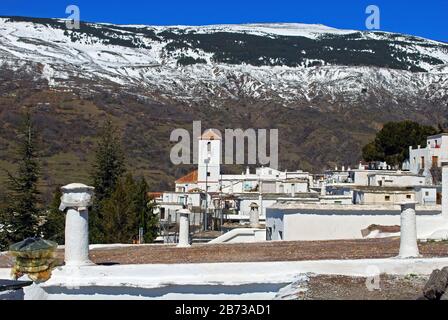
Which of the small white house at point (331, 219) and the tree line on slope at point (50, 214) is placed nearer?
the small white house at point (331, 219)

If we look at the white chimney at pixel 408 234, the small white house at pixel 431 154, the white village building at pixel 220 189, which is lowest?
the white chimney at pixel 408 234

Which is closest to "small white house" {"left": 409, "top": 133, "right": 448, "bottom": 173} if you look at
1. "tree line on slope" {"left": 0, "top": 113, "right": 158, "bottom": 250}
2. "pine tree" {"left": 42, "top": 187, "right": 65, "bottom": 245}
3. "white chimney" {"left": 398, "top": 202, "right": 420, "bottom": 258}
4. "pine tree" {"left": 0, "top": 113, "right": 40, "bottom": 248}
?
"tree line on slope" {"left": 0, "top": 113, "right": 158, "bottom": 250}

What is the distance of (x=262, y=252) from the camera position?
15438 millimetres

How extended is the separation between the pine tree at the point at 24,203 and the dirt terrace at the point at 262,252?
2014 cm

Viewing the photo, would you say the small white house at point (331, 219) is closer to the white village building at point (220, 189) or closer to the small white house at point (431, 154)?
the white village building at point (220, 189)

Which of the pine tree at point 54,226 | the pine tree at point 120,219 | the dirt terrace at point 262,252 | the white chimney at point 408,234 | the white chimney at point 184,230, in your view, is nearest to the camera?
the white chimney at point 408,234

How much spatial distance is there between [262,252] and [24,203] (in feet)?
79.5

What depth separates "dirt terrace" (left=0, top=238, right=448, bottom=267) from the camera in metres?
14.1

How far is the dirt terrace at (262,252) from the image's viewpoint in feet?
46.3

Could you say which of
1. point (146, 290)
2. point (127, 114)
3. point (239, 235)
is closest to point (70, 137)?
point (127, 114)

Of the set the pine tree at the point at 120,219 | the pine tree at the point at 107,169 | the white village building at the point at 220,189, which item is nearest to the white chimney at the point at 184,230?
the pine tree at the point at 120,219

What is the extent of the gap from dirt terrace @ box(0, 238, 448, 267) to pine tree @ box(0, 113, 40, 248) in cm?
2014
